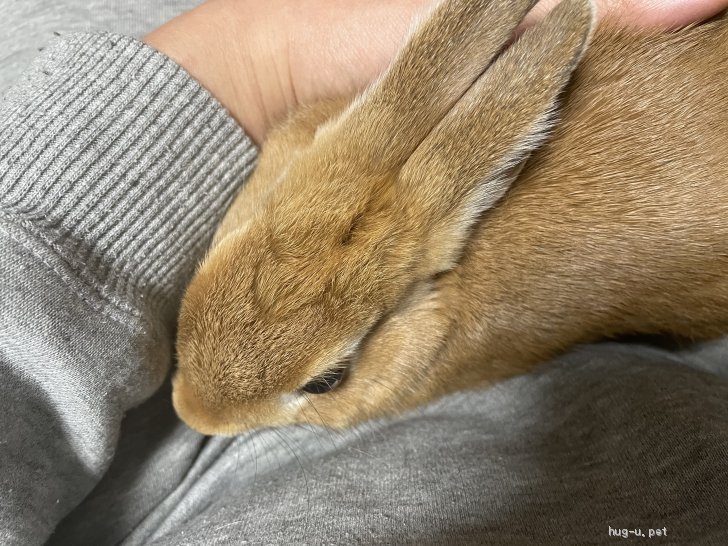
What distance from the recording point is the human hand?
3.98 ft

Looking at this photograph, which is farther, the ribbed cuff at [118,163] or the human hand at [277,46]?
the human hand at [277,46]

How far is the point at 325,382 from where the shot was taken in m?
1.05

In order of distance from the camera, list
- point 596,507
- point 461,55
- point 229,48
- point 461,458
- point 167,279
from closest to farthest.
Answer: point 596,507
point 461,55
point 461,458
point 167,279
point 229,48

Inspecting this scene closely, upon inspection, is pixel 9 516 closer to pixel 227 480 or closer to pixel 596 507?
pixel 227 480

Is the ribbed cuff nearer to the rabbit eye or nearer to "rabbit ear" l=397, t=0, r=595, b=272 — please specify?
the rabbit eye

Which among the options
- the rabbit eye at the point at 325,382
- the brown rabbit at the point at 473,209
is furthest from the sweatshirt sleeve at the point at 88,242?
the rabbit eye at the point at 325,382

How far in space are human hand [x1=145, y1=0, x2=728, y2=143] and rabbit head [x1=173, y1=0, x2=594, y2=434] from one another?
31 centimetres

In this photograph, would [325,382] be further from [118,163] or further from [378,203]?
[118,163]

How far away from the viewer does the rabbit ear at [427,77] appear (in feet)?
2.95

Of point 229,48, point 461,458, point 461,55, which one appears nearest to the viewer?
point 461,55

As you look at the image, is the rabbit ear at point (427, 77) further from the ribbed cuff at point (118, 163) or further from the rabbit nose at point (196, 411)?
the rabbit nose at point (196, 411)

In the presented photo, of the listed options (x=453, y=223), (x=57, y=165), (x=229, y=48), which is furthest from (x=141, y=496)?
Result: (x=229, y=48)

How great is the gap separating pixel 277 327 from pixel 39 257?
16.2 inches

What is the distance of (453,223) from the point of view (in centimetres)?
95
